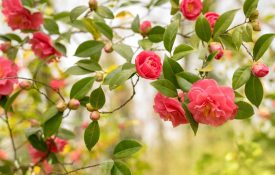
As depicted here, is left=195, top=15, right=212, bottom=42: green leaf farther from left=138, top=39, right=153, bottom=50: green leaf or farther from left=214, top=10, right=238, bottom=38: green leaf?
left=138, top=39, right=153, bottom=50: green leaf

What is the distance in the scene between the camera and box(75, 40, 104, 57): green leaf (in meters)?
1.22

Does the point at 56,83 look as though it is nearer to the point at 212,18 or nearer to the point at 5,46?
the point at 5,46

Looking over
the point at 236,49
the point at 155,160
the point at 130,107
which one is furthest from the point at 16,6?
the point at 155,160

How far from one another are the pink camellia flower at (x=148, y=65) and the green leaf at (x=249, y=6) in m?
0.26

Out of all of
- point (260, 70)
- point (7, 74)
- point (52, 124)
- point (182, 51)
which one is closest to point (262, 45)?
point (260, 70)

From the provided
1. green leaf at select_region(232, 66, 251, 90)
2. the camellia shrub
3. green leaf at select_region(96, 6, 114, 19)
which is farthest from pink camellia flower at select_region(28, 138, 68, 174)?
green leaf at select_region(232, 66, 251, 90)

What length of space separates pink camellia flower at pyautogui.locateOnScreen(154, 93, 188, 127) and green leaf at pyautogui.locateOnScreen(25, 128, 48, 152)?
0.46m

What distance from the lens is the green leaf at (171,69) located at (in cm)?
98

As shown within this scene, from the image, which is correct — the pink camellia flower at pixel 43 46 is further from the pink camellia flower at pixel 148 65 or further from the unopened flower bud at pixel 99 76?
the pink camellia flower at pixel 148 65

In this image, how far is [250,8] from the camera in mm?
1076

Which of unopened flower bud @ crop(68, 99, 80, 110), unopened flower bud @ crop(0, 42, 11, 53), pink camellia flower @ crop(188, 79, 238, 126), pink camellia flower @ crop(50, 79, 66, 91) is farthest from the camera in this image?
pink camellia flower @ crop(50, 79, 66, 91)

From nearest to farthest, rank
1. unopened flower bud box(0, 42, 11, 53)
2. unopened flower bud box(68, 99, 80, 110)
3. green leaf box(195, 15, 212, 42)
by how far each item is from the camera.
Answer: green leaf box(195, 15, 212, 42) → unopened flower bud box(68, 99, 80, 110) → unopened flower bud box(0, 42, 11, 53)

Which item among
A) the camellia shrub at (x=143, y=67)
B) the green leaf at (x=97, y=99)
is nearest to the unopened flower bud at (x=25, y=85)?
the camellia shrub at (x=143, y=67)

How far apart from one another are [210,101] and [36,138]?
628 mm
